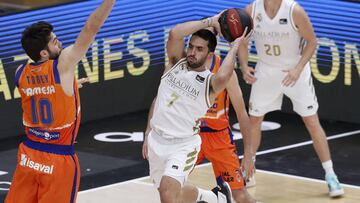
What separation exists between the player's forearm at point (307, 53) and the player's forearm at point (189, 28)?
5.53 feet

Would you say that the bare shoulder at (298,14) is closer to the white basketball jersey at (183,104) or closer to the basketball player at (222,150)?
the basketball player at (222,150)

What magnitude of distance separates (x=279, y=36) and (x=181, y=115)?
238 centimetres

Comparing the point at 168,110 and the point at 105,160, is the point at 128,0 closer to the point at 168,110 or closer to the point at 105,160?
the point at 105,160

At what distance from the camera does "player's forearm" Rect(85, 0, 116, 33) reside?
22.8 feet

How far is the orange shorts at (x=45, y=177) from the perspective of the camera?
7531mm

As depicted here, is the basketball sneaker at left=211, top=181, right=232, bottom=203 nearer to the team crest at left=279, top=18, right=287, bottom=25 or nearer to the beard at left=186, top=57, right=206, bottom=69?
the beard at left=186, top=57, right=206, bottom=69

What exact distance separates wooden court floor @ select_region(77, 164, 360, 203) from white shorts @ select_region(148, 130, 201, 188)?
4.77 feet

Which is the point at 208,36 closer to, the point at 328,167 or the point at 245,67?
the point at 245,67

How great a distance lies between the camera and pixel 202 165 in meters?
11.1

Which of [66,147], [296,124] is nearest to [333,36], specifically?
[296,124]

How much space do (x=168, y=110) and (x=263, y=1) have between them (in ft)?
8.54

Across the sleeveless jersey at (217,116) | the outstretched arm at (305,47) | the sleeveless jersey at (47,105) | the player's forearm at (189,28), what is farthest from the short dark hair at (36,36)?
the outstretched arm at (305,47)

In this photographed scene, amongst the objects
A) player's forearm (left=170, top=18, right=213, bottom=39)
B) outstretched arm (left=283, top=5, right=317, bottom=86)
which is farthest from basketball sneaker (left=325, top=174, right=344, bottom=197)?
player's forearm (left=170, top=18, right=213, bottom=39)

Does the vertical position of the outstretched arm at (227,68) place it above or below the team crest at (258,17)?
above
